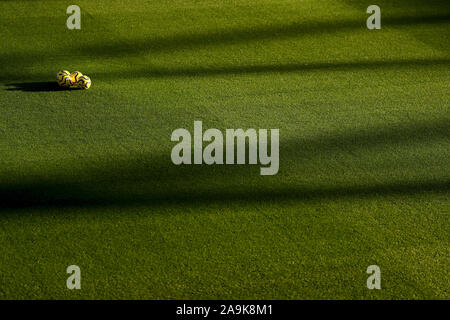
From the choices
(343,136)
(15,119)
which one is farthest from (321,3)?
(15,119)

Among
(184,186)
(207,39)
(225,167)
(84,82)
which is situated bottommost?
(184,186)

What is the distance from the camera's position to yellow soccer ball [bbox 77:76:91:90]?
19.7ft

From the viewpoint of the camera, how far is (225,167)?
486 cm

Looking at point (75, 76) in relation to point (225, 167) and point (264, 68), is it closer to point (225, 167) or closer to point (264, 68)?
point (264, 68)

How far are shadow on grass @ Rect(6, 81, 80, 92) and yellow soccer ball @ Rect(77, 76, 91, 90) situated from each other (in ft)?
0.25

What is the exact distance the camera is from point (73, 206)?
4.40m

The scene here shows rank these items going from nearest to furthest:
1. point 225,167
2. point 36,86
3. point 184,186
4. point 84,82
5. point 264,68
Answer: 1. point 184,186
2. point 225,167
3. point 84,82
4. point 36,86
5. point 264,68

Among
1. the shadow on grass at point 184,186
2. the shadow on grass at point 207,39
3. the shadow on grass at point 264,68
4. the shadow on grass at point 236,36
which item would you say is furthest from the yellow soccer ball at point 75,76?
the shadow on grass at point 184,186

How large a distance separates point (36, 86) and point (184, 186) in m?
2.26

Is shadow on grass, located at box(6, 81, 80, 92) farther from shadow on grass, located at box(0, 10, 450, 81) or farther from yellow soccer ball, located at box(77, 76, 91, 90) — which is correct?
shadow on grass, located at box(0, 10, 450, 81)

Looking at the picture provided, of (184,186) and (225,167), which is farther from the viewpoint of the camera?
(225,167)

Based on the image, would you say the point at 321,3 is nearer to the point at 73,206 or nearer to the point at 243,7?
the point at 243,7

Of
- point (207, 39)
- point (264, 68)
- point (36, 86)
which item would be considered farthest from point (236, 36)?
point (36, 86)

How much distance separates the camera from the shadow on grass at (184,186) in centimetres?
448
